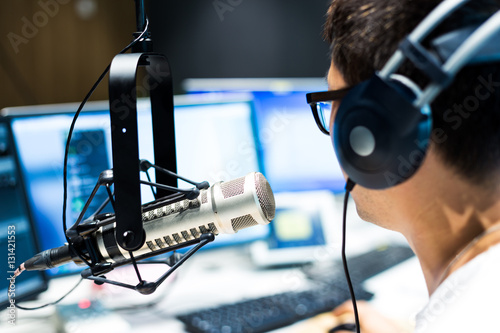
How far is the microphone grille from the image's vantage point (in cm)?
68

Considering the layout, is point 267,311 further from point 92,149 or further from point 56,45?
point 56,45

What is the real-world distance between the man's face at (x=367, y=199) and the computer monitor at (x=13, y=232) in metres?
0.74

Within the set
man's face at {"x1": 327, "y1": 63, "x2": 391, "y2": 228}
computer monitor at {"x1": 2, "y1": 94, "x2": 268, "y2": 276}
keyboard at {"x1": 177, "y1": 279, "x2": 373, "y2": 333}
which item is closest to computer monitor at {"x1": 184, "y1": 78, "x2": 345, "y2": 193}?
computer monitor at {"x1": 2, "y1": 94, "x2": 268, "y2": 276}

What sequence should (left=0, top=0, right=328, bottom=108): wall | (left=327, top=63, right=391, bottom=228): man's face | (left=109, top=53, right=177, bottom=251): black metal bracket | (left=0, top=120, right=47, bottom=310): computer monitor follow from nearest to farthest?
(left=109, top=53, right=177, bottom=251): black metal bracket, (left=327, top=63, right=391, bottom=228): man's face, (left=0, top=120, right=47, bottom=310): computer monitor, (left=0, top=0, right=328, bottom=108): wall

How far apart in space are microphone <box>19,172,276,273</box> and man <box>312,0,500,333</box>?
184mm

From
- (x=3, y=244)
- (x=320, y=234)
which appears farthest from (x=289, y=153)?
(x=3, y=244)

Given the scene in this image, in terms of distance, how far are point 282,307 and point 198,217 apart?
0.56 m

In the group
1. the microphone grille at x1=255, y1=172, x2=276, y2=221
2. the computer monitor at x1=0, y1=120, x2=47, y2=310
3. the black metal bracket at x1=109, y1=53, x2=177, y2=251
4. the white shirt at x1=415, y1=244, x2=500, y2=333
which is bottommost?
the computer monitor at x1=0, y1=120, x2=47, y2=310

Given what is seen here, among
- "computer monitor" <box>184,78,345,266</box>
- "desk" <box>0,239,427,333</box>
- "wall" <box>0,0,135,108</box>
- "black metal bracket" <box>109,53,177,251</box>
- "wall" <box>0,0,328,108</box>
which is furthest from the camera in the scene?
"wall" <box>0,0,328,108</box>

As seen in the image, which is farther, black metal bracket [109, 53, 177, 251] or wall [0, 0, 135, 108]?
wall [0, 0, 135, 108]

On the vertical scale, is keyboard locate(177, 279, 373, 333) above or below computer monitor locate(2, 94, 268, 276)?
below

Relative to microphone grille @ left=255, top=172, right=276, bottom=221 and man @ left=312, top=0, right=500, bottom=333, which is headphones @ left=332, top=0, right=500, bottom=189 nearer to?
man @ left=312, top=0, right=500, bottom=333

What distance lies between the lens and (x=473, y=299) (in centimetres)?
48

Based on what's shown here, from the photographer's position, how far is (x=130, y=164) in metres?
0.58
